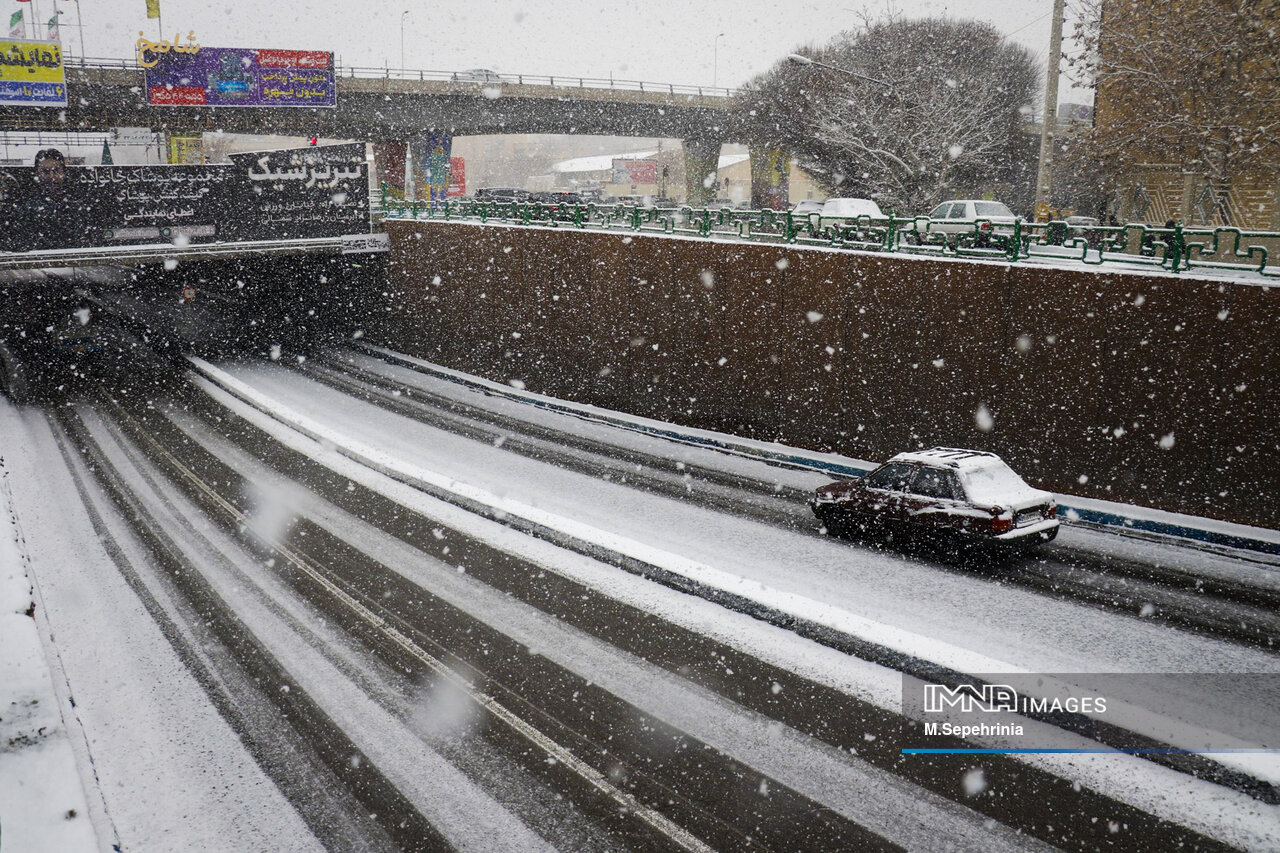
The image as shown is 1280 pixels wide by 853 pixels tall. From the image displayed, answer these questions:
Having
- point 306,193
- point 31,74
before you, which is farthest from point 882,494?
point 31,74

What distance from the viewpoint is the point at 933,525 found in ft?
42.3

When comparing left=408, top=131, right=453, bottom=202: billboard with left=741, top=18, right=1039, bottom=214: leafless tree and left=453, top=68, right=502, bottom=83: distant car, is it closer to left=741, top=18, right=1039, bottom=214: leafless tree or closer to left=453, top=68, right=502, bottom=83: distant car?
left=453, top=68, right=502, bottom=83: distant car

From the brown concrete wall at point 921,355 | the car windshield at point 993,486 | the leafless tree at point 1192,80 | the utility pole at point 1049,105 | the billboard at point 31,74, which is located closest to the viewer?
the car windshield at point 993,486

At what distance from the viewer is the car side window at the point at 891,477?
1346cm

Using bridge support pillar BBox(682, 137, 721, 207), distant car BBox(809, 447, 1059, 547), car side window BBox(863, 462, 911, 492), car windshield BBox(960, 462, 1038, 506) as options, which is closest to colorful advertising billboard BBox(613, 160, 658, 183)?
bridge support pillar BBox(682, 137, 721, 207)

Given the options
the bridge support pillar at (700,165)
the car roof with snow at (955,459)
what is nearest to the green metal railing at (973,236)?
the car roof with snow at (955,459)

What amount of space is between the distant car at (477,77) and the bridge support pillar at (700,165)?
55.8 ft

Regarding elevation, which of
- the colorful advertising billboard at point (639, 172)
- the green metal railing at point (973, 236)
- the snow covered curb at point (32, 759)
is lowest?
the snow covered curb at point (32, 759)

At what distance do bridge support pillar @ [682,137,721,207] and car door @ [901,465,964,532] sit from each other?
56.6 metres

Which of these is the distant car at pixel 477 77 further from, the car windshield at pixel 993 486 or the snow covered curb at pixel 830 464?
the car windshield at pixel 993 486

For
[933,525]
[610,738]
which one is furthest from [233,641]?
[933,525]

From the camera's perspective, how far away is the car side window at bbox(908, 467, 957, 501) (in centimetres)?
1284

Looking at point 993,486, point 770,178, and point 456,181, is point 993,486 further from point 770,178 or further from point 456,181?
point 456,181

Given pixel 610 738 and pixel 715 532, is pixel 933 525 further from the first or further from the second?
pixel 610 738
